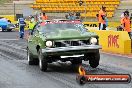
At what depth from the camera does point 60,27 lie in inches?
546

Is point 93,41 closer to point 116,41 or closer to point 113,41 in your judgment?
point 116,41

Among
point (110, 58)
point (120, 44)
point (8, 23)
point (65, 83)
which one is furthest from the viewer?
point (8, 23)

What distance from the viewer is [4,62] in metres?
15.8

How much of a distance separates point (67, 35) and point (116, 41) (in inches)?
268

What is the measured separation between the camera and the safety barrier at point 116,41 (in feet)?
61.8

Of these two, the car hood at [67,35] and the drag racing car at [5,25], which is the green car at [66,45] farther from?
the drag racing car at [5,25]

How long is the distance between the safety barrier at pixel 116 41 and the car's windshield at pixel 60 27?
202 inches

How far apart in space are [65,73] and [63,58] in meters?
0.51

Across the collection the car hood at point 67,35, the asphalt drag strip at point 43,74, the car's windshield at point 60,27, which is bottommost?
the asphalt drag strip at point 43,74

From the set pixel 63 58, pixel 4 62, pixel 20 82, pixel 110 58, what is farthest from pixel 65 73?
pixel 110 58

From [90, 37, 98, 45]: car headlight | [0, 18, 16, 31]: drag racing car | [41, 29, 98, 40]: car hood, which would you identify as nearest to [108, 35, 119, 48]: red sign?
[41, 29, 98, 40]: car hood

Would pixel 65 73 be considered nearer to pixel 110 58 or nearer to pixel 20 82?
pixel 20 82

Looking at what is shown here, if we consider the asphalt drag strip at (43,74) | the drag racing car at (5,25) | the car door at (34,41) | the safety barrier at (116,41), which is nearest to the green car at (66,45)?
the car door at (34,41)

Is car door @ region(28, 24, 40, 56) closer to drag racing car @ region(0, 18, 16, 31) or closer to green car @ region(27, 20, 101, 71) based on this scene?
green car @ region(27, 20, 101, 71)
